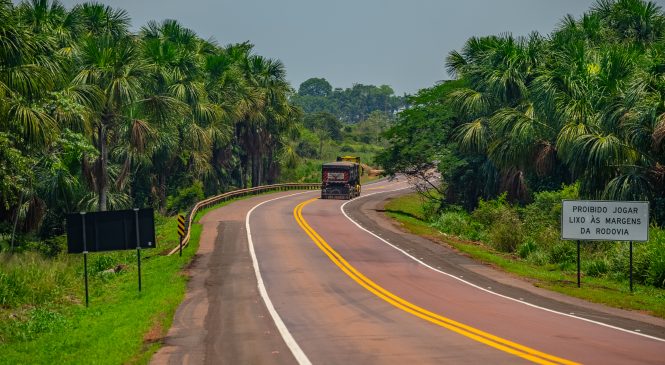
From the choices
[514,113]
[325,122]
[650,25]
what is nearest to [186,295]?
[514,113]

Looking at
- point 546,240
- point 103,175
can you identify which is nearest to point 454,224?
point 546,240

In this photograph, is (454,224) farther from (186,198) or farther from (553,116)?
(186,198)

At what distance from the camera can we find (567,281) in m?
31.3

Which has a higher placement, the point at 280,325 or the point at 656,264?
the point at 656,264

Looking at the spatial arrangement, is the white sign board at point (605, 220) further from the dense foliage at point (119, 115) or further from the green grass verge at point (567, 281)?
the dense foliage at point (119, 115)

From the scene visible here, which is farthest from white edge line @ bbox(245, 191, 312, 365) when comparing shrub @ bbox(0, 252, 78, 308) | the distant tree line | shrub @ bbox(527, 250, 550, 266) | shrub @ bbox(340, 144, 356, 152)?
shrub @ bbox(340, 144, 356, 152)

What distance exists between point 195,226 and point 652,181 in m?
25.7

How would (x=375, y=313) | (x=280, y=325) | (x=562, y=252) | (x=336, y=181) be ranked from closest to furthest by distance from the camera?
1. (x=280, y=325)
2. (x=375, y=313)
3. (x=562, y=252)
4. (x=336, y=181)

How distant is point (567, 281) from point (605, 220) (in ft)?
10.3

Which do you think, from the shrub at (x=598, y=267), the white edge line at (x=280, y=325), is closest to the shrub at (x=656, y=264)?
the shrub at (x=598, y=267)

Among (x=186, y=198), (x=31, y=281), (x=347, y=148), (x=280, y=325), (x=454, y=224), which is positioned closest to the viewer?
(x=280, y=325)

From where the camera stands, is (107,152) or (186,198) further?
(186,198)

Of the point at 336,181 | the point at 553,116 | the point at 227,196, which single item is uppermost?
the point at 553,116

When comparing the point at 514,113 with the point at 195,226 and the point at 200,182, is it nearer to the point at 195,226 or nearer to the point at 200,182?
the point at 195,226
